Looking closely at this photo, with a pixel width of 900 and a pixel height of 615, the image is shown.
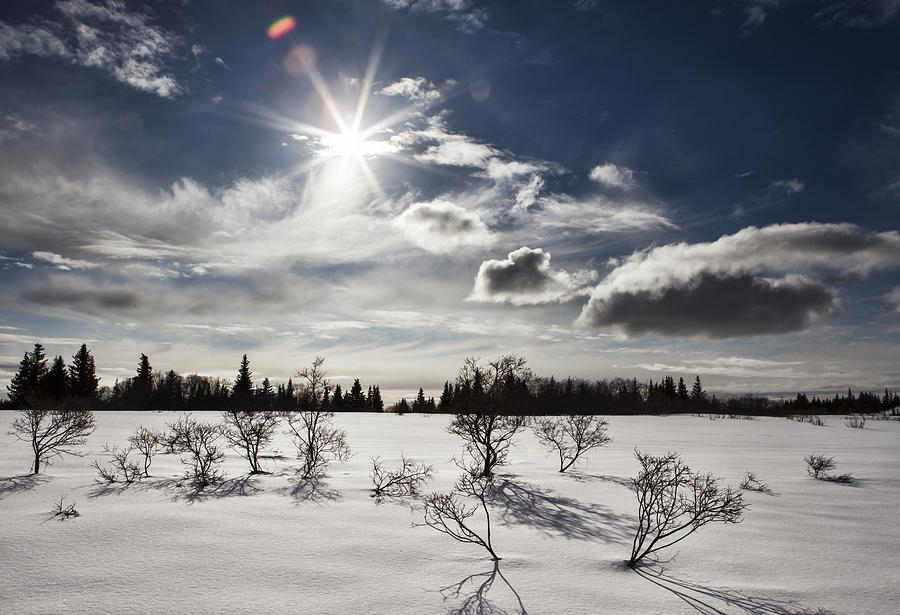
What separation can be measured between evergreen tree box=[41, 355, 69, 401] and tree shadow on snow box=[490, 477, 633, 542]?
64.1m

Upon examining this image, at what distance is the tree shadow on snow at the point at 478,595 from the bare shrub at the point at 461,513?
568 mm

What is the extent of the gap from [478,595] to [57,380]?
72707mm

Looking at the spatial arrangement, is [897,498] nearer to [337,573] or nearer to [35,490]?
[337,573]

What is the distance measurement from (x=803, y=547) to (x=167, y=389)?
89.9m

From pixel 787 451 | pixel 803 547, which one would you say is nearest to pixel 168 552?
pixel 803 547

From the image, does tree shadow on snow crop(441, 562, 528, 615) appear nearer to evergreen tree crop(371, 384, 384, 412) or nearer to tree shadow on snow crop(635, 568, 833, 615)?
tree shadow on snow crop(635, 568, 833, 615)

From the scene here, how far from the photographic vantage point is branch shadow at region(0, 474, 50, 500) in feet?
38.4

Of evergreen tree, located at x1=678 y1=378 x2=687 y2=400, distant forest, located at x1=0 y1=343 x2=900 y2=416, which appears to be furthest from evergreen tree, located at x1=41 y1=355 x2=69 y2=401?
evergreen tree, located at x1=678 y1=378 x2=687 y2=400

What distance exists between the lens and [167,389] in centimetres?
7794

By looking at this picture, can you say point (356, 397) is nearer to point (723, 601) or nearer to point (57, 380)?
point (57, 380)

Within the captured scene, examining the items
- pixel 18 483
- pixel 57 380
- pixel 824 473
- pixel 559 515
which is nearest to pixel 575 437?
pixel 559 515

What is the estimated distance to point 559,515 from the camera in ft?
35.1

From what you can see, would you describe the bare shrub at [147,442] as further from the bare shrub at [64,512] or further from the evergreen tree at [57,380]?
the evergreen tree at [57,380]

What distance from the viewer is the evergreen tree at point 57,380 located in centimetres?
5532
